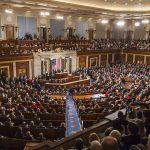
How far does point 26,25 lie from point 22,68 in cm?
576

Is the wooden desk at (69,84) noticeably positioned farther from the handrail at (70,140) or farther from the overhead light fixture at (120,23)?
the handrail at (70,140)

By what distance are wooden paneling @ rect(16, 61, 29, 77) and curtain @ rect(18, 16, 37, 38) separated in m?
4.39

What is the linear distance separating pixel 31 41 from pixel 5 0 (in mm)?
6327

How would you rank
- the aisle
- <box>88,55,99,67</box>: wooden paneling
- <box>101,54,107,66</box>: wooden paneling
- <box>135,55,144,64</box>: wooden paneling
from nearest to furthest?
the aisle < <box>88,55,99,67</box>: wooden paneling < <box>135,55,144,64</box>: wooden paneling < <box>101,54,107,66</box>: wooden paneling

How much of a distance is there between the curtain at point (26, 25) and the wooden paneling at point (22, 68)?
4392 mm

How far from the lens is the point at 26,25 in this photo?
23.9 metres

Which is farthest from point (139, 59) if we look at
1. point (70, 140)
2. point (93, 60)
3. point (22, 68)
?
point (70, 140)

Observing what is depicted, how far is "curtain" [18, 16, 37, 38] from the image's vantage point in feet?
76.8

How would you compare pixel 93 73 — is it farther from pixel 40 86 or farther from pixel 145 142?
pixel 145 142

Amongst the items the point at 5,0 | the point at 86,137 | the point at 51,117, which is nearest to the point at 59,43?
the point at 5,0

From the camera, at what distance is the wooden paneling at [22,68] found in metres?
20.4

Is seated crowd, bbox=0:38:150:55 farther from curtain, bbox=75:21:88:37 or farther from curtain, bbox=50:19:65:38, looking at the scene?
curtain, bbox=75:21:88:37

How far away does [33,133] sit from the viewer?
768 cm

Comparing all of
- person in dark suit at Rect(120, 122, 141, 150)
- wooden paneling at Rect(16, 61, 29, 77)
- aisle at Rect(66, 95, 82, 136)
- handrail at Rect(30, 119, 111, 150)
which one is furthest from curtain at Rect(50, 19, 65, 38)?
person in dark suit at Rect(120, 122, 141, 150)
